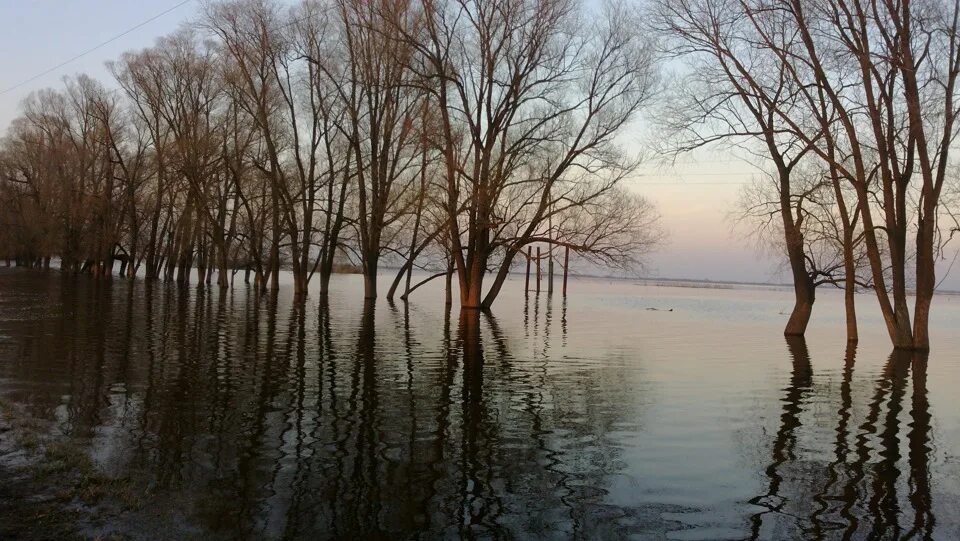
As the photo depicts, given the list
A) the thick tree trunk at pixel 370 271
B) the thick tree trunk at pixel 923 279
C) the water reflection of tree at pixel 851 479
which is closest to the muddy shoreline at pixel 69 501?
the water reflection of tree at pixel 851 479

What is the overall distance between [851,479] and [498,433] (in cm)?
374

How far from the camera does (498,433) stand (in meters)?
9.09

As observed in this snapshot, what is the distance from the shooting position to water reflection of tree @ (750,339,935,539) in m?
6.10

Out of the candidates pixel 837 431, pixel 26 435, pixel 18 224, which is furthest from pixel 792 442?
pixel 18 224

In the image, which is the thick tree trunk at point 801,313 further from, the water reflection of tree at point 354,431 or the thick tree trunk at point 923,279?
the water reflection of tree at point 354,431

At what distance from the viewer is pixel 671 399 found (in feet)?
40.0

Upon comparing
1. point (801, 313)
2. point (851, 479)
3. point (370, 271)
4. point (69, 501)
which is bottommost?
point (851, 479)

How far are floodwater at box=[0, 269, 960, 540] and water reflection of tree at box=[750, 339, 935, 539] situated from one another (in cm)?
3

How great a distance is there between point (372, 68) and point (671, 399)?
30526 mm

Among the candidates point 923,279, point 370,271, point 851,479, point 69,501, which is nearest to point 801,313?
point 923,279

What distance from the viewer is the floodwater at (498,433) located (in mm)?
6090

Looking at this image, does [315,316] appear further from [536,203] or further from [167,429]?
[167,429]

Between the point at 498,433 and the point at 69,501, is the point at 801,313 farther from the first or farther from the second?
the point at 69,501

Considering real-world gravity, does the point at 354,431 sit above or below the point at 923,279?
below
